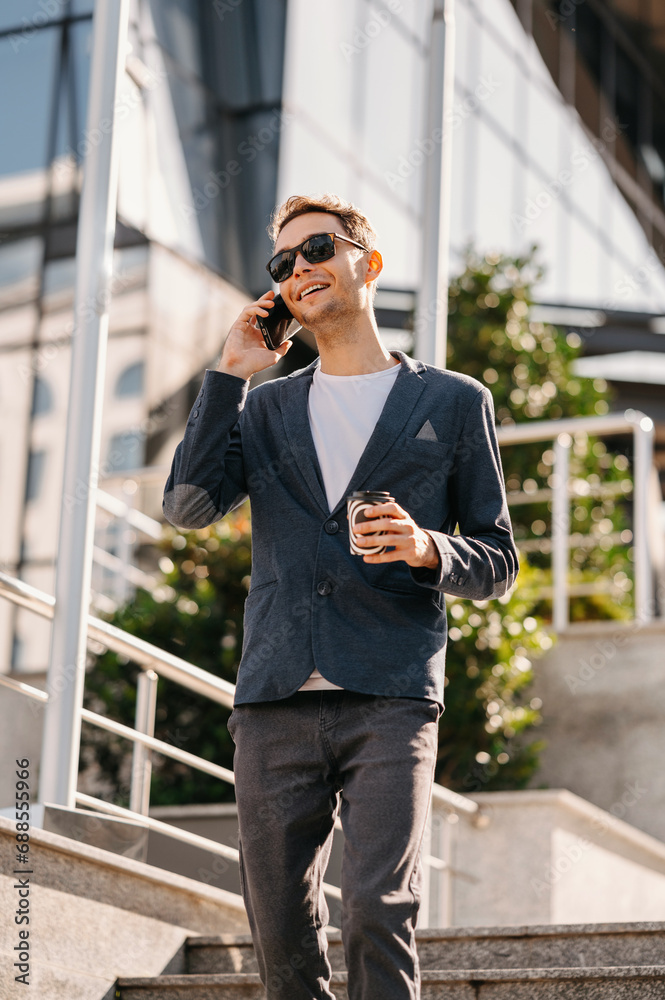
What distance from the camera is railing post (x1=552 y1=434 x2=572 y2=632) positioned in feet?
24.6

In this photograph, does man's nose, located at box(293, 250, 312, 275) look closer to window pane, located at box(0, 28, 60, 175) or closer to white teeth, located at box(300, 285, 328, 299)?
white teeth, located at box(300, 285, 328, 299)

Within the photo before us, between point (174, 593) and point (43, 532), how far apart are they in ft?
6.94

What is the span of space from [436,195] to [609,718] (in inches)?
125

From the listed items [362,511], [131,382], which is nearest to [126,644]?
[362,511]

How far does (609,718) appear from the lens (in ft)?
23.6

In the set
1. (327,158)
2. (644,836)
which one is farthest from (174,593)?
(327,158)

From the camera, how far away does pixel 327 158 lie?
39.8 ft

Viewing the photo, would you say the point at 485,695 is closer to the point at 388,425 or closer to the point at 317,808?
the point at 388,425

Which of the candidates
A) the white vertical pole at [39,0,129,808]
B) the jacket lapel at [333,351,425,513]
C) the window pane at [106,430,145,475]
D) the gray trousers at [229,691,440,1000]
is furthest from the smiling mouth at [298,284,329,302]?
the window pane at [106,430,145,475]

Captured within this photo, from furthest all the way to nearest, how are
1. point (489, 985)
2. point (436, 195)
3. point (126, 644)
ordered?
point (436, 195), point (126, 644), point (489, 985)

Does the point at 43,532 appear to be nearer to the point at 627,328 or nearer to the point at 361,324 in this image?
the point at 361,324

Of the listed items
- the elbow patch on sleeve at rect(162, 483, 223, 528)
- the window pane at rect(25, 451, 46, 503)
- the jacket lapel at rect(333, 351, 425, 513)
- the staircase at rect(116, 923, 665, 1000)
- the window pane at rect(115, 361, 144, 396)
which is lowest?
the staircase at rect(116, 923, 665, 1000)

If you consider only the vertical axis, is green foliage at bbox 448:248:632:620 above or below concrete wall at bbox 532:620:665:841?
above

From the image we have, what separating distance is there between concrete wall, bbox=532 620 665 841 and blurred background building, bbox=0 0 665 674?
284 centimetres
